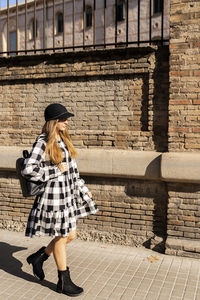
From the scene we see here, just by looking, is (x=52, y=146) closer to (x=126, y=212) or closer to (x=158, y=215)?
(x=126, y=212)

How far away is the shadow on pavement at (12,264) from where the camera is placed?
12.7ft

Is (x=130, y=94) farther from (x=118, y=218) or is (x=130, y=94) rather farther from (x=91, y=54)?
(x=118, y=218)

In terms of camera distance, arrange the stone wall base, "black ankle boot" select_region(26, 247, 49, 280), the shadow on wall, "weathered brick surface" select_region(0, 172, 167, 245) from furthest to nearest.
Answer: "weathered brick surface" select_region(0, 172, 167, 245) < the shadow on wall < the stone wall base < "black ankle boot" select_region(26, 247, 49, 280)

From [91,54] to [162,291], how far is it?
3586 millimetres

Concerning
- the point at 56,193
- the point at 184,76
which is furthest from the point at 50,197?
the point at 184,76

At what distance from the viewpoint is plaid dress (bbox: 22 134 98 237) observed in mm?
3357

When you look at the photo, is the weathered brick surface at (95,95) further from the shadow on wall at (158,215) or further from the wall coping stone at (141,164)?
the shadow on wall at (158,215)

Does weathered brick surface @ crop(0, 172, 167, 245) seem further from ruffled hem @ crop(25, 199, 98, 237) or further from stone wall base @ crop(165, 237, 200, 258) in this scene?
ruffled hem @ crop(25, 199, 98, 237)

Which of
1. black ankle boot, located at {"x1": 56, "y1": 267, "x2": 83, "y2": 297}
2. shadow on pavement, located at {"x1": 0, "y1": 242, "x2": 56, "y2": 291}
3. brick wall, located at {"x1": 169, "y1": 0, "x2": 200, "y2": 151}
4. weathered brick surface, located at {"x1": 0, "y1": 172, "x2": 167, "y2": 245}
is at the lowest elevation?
shadow on pavement, located at {"x1": 0, "y1": 242, "x2": 56, "y2": 291}

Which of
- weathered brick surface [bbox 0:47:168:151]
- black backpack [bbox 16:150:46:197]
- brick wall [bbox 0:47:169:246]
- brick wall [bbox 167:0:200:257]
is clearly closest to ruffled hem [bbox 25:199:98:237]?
black backpack [bbox 16:150:46:197]

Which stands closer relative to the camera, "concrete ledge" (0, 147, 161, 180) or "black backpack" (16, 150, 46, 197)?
"black backpack" (16, 150, 46, 197)

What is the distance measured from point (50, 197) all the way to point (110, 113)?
215 centimetres

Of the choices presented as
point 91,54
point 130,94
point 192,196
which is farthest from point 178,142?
point 91,54

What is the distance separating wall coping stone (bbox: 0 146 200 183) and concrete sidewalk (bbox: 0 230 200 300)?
44.2 inches
